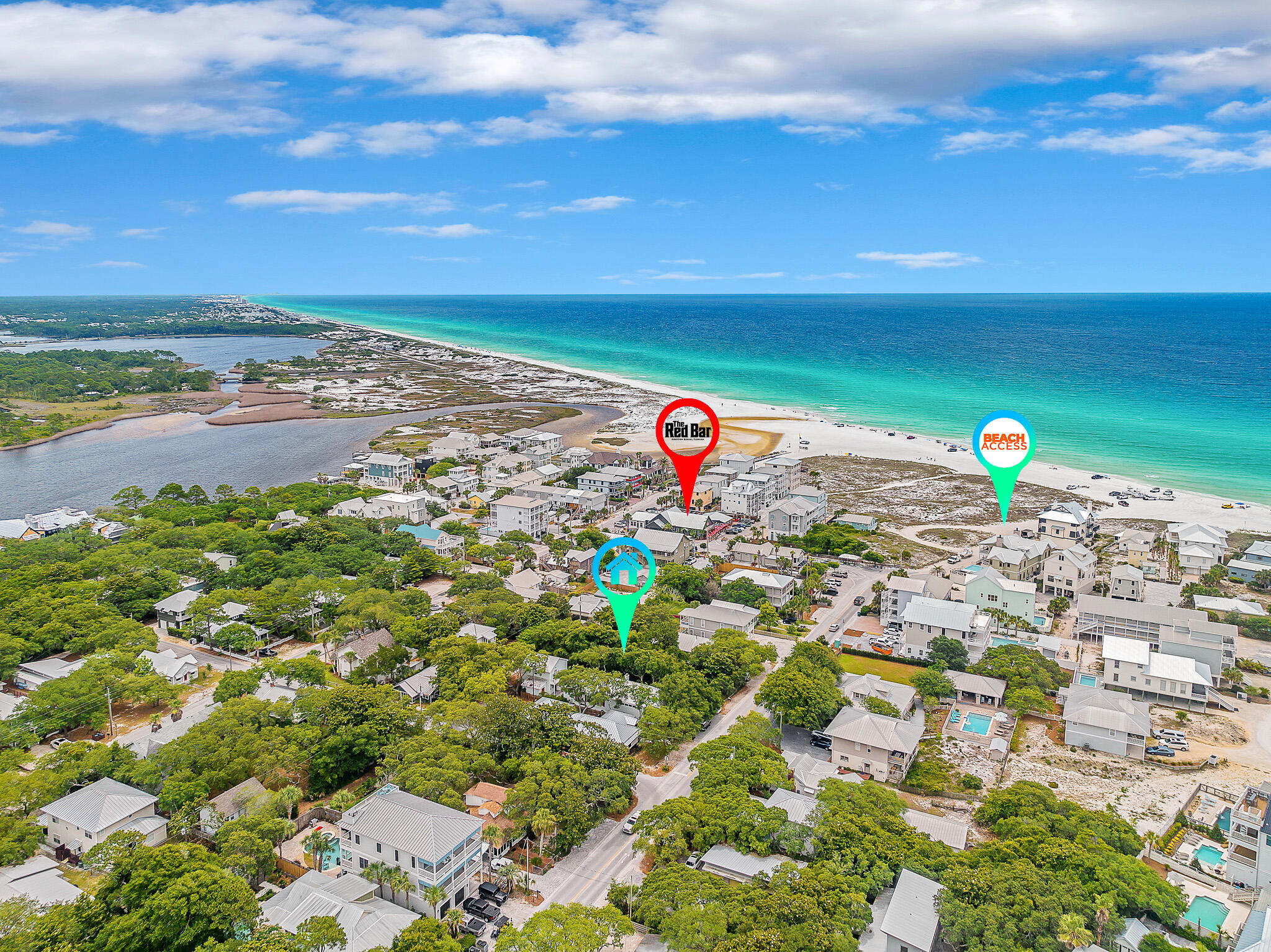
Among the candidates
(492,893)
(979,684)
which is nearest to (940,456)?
(979,684)

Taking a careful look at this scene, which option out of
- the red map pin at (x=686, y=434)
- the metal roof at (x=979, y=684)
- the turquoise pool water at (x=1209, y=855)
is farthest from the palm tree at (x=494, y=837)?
the turquoise pool water at (x=1209, y=855)

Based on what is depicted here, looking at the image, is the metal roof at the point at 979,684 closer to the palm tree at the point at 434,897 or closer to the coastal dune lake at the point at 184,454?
the palm tree at the point at 434,897

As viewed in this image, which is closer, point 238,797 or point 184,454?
point 238,797

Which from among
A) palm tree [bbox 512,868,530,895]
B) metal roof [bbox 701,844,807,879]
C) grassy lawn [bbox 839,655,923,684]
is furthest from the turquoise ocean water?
palm tree [bbox 512,868,530,895]

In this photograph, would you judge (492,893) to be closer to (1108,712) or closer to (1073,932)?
(1073,932)

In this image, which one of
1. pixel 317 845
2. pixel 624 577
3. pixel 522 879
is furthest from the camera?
pixel 624 577

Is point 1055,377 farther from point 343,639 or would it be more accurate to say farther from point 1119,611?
point 343,639
